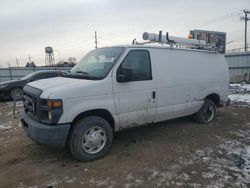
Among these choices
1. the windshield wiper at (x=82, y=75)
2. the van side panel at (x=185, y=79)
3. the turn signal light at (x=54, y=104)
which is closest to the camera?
the turn signal light at (x=54, y=104)

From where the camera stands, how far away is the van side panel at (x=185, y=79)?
194 inches

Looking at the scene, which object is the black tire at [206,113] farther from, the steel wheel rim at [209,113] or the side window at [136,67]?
the side window at [136,67]

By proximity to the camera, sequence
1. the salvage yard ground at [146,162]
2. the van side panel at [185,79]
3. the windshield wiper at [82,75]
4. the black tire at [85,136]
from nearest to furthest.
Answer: the salvage yard ground at [146,162] → the black tire at [85,136] → the windshield wiper at [82,75] → the van side panel at [185,79]

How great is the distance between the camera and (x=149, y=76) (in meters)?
4.66

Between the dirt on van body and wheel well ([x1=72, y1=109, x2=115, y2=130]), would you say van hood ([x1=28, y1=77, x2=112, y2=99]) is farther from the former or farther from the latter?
the dirt on van body

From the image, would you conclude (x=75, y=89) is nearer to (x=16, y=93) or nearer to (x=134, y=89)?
(x=134, y=89)

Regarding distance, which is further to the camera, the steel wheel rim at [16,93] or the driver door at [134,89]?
the steel wheel rim at [16,93]

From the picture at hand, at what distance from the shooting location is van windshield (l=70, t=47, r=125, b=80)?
4.16 metres

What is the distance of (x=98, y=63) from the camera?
4.50 metres

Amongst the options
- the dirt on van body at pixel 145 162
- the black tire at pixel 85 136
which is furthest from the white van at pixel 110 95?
the dirt on van body at pixel 145 162

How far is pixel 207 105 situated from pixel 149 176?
3605mm

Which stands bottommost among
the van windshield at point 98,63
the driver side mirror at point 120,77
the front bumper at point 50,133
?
the front bumper at point 50,133

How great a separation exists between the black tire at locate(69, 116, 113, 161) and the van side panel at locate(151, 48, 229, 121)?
1.38 meters

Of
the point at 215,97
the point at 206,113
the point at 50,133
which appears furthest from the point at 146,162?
the point at 215,97
